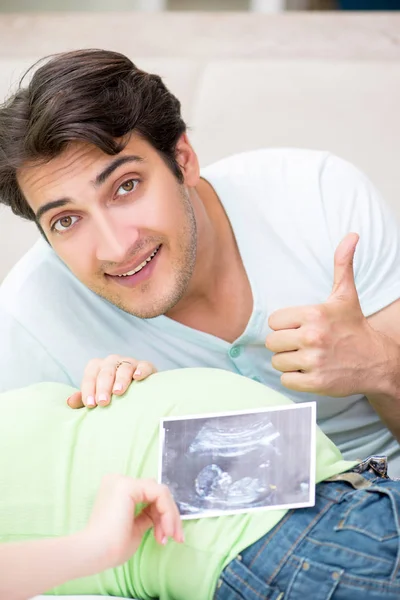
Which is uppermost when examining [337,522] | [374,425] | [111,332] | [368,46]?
[368,46]

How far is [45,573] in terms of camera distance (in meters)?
1.06

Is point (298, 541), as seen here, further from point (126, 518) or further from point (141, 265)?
point (141, 265)

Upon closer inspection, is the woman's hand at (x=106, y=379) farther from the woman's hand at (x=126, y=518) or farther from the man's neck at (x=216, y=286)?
the man's neck at (x=216, y=286)

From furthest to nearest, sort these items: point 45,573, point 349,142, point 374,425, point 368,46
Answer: point 368,46 < point 349,142 < point 374,425 < point 45,573

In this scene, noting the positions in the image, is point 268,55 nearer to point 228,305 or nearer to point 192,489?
point 228,305

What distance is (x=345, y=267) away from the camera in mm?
1455

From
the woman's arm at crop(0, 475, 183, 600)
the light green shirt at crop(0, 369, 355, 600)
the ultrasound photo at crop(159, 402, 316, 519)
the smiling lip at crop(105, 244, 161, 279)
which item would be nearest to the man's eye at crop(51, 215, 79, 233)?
the smiling lip at crop(105, 244, 161, 279)

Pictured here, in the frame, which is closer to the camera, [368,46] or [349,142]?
[349,142]

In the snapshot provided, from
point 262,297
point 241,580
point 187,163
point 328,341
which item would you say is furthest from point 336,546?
point 187,163

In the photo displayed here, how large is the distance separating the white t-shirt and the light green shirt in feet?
1.21

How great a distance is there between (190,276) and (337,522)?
0.62 meters

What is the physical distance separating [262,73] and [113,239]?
111 cm

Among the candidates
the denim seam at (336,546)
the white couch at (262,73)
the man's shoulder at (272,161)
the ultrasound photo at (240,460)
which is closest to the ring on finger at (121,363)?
the ultrasound photo at (240,460)

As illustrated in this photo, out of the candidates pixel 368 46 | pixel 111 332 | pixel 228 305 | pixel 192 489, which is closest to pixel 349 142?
pixel 368 46
